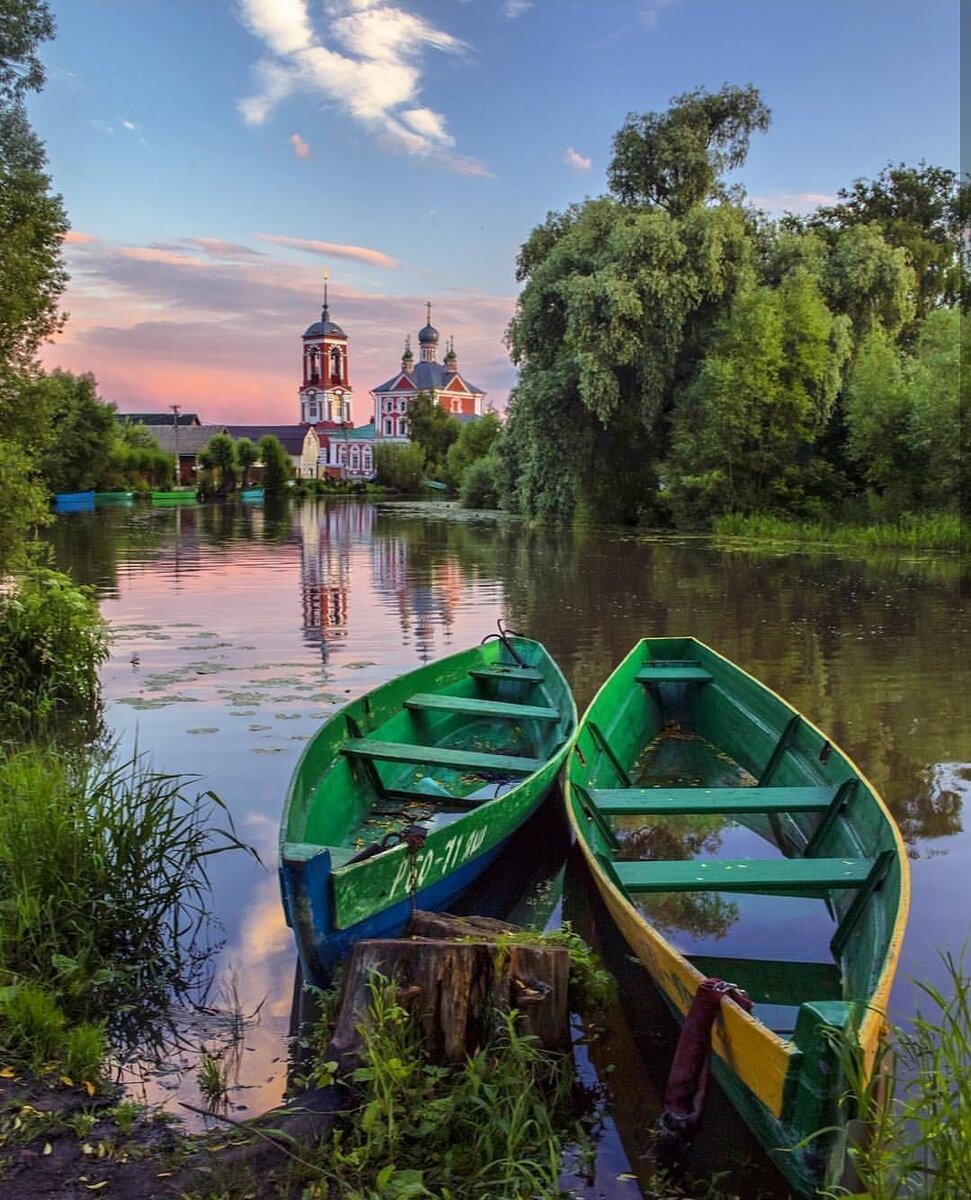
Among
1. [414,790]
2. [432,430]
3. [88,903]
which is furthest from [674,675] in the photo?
[432,430]

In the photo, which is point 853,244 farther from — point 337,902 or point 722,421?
point 337,902

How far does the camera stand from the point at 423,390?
366 ft

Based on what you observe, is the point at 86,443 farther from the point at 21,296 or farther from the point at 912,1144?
the point at 912,1144

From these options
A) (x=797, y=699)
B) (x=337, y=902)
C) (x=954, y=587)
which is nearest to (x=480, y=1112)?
(x=337, y=902)

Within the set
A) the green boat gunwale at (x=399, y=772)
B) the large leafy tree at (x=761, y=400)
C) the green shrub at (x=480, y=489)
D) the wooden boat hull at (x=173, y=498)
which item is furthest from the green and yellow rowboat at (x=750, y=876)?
the wooden boat hull at (x=173, y=498)

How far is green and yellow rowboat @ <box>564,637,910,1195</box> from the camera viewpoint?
2.72 m

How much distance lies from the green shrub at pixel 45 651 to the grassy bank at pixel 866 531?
20.3 metres

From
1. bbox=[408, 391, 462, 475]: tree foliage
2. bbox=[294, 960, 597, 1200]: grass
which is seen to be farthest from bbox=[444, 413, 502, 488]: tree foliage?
bbox=[294, 960, 597, 1200]: grass

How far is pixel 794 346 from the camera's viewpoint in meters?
28.4

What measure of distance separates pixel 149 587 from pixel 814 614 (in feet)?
36.6

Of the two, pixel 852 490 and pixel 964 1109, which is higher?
pixel 852 490

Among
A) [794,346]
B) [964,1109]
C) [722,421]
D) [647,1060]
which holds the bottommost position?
[647,1060]

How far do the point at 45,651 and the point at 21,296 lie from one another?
111 inches

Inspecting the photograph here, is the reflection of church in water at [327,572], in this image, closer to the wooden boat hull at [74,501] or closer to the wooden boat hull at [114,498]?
the wooden boat hull at [74,501]
